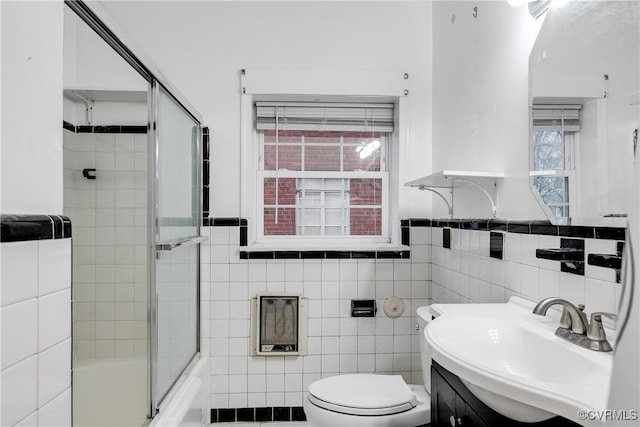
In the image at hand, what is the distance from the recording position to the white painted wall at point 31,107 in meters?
0.69

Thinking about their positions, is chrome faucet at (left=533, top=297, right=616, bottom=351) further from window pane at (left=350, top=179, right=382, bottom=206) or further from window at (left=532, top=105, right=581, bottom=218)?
window pane at (left=350, top=179, right=382, bottom=206)

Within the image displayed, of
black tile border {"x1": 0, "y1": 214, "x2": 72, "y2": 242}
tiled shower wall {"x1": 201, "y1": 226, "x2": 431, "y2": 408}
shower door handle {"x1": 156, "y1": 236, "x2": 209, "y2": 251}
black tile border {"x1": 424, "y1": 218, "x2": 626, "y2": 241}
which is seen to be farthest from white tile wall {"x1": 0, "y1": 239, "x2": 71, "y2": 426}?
black tile border {"x1": 424, "y1": 218, "x2": 626, "y2": 241}

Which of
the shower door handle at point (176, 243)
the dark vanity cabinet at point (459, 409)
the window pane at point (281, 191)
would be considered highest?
the window pane at point (281, 191)

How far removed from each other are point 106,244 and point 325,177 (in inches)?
53.2

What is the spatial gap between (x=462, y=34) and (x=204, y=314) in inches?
82.9

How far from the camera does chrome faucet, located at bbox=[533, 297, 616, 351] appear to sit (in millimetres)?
904

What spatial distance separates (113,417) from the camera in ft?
5.97

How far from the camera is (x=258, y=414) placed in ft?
6.95

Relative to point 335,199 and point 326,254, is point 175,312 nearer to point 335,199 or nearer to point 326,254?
point 326,254

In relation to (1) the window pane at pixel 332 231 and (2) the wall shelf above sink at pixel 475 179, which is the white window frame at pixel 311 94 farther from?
(2) the wall shelf above sink at pixel 475 179

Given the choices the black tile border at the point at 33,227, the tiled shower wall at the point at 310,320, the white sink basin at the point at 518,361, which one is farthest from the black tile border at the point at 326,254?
the black tile border at the point at 33,227

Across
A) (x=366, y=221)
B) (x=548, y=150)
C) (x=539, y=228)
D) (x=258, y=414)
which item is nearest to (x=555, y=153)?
(x=548, y=150)

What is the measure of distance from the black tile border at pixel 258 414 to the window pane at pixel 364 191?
4.36ft

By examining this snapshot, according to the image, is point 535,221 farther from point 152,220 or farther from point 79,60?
point 79,60
